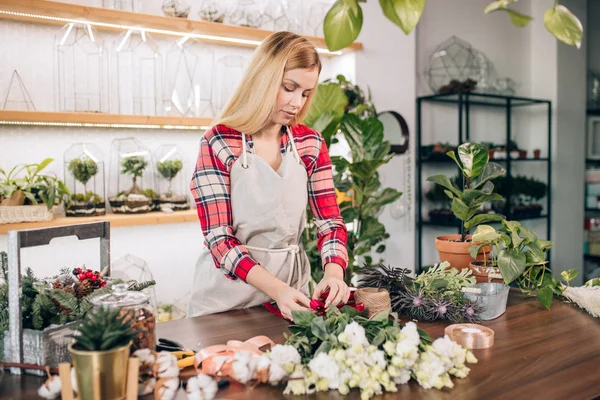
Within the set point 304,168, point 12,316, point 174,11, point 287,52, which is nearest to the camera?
point 12,316

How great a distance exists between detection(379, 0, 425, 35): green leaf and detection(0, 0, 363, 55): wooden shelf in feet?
8.33

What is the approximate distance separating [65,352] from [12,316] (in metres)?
0.12

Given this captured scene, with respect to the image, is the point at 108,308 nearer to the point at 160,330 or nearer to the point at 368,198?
the point at 160,330

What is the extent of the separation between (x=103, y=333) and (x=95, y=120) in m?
2.17

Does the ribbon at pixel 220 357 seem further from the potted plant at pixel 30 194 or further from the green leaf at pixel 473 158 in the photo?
the potted plant at pixel 30 194

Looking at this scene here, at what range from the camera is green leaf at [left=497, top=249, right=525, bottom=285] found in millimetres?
1542

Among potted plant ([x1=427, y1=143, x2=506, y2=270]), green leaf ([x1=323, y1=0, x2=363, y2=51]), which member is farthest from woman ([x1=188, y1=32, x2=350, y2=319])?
green leaf ([x1=323, y1=0, x2=363, y2=51])

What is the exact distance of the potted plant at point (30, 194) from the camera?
2.62 metres

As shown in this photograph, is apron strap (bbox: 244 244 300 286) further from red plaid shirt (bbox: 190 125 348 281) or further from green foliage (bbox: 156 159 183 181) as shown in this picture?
green foliage (bbox: 156 159 183 181)

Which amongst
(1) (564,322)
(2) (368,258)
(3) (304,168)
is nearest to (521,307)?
(1) (564,322)

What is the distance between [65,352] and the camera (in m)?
1.10

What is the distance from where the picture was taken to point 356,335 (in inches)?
39.6

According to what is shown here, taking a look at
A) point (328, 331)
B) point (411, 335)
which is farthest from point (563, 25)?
point (328, 331)

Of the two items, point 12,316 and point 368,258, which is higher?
point 12,316
